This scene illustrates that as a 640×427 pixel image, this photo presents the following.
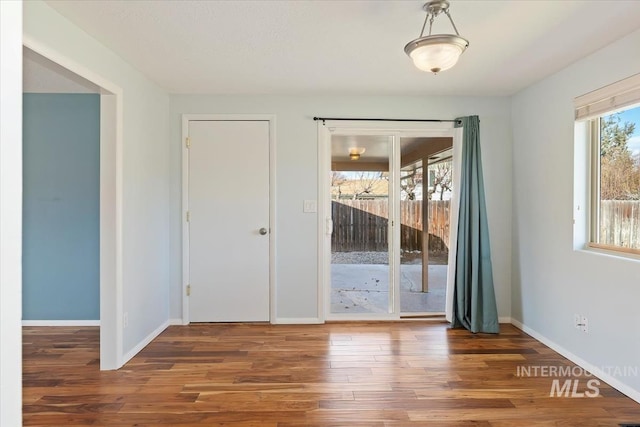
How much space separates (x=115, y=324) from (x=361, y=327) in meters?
2.14

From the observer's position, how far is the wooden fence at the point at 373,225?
3793 mm

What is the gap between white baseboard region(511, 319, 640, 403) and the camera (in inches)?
91.3

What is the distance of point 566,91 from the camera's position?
288cm

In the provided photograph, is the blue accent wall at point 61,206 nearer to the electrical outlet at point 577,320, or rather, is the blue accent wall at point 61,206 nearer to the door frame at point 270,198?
the door frame at point 270,198

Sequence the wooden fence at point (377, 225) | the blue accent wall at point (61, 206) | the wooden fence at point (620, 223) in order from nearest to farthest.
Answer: the wooden fence at point (620, 223) → the blue accent wall at point (61, 206) → the wooden fence at point (377, 225)

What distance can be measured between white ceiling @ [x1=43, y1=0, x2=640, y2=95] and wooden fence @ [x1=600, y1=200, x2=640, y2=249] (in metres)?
1.10

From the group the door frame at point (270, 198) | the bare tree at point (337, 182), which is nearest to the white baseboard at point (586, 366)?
the bare tree at point (337, 182)

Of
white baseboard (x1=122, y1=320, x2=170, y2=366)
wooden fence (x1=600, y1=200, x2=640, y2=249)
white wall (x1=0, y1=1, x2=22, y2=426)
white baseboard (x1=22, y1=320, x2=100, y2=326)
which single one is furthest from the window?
white baseboard (x1=22, y1=320, x2=100, y2=326)

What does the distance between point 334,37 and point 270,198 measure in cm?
174

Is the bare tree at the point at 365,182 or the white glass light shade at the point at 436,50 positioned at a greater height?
the white glass light shade at the point at 436,50

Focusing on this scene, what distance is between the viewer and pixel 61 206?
11.8 feet

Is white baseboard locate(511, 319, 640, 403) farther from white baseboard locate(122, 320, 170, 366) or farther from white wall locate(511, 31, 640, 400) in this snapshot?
white baseboard locate(122, 320, 170, 366)

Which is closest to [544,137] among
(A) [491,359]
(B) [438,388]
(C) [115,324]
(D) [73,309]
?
(A) [491,359]

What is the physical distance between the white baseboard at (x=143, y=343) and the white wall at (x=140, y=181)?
0.06ft
